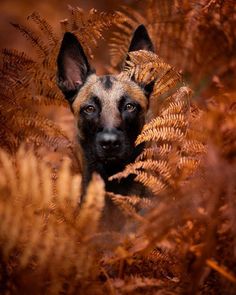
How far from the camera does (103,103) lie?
5.88 meters

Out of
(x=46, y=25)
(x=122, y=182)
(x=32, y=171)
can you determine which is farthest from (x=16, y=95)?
(x=32, y=171)

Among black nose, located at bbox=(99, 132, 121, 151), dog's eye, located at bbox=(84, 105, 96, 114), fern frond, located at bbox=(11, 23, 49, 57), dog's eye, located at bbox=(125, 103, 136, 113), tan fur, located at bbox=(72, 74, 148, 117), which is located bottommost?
black nose, located at bbox=(99, 132, 121, 151)

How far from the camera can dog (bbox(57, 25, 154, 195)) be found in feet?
18.1

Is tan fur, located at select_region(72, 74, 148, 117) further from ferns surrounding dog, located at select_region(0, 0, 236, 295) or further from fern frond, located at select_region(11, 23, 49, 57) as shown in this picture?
fern frond, located at select_region(11, 23, 49, 57)

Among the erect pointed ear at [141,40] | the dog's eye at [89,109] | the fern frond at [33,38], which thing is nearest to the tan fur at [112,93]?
the dog's eye at [89,109]

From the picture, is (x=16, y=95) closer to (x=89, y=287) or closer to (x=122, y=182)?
(x=122, y=182)

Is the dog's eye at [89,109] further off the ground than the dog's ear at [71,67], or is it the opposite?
the dog's ear at [71,67]

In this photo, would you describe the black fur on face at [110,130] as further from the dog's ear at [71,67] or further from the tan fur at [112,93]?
the dog's ear at [71,67]

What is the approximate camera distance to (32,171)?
340 centimetres

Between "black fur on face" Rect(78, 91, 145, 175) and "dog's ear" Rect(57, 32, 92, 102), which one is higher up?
"dog's ear" Rect(57, 32, 92, 102)

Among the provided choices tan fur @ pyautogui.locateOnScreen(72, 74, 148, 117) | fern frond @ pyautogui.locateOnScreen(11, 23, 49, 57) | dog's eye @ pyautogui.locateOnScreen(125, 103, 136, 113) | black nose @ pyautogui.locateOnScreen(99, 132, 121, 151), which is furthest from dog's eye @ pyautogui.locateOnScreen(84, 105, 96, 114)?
fern frond @ pyautogui.locateOnScreen(11, 23, 49, 57)

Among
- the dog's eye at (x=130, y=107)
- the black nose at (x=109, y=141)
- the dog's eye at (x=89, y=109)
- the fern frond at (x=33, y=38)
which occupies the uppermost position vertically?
the fern frond at (x=33, y=38)

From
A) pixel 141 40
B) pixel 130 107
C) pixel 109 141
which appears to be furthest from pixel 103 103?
pixel 141 40

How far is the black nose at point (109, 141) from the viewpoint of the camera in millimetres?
5375
